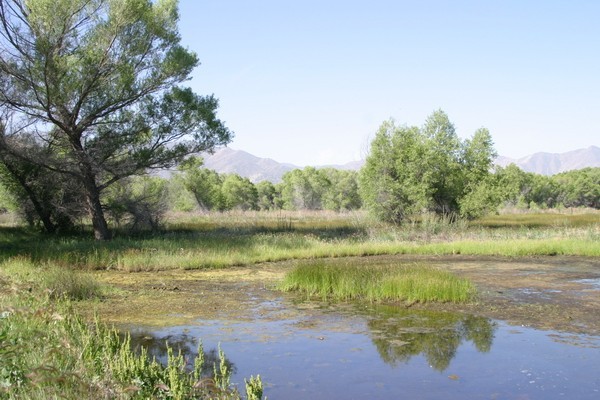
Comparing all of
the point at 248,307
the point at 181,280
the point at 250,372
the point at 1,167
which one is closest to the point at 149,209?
the point at 1,167

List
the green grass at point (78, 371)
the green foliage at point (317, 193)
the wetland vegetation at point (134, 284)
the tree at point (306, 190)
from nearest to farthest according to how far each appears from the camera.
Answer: the green grass at point (78, 371) < the wetland vegetation at point (134, 284) < the green foliage at point (317, 193) < the tree at point (306, 190)

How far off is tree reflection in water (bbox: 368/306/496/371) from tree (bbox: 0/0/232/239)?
1517cm

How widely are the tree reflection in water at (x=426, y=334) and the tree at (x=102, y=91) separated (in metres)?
15.2

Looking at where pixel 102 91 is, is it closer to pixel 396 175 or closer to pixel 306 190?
pixel 396 175

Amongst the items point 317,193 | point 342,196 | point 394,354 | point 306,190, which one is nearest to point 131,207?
point 394,354

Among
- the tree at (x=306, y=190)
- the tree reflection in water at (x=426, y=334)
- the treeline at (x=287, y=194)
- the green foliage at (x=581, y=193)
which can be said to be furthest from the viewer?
the green foliage at (x=581, y=193)

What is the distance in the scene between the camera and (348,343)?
9.64m

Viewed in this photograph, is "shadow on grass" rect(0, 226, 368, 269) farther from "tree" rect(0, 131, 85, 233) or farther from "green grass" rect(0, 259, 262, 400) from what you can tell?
"green grass" rect(0, 259, 262, 400)

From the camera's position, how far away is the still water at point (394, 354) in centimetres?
742

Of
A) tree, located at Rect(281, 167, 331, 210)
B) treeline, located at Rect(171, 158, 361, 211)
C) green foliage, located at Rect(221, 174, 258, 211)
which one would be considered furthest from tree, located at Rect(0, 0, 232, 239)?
tree, located at Rect(281, 167, 331, 210)

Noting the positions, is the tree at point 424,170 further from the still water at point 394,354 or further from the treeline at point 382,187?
the still water at point 394,354

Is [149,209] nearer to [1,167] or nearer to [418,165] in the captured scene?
[1,167]

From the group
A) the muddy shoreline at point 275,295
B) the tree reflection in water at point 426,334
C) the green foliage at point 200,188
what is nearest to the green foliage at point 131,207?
the muddy shoreline at point 275,295

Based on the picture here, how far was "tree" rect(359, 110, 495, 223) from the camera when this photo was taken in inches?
1447
